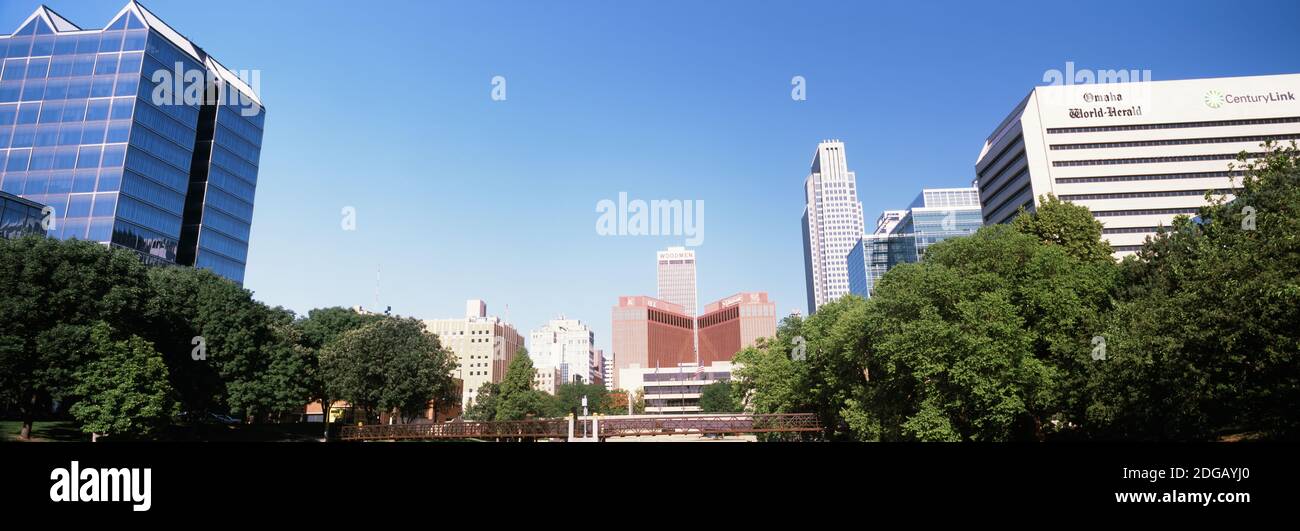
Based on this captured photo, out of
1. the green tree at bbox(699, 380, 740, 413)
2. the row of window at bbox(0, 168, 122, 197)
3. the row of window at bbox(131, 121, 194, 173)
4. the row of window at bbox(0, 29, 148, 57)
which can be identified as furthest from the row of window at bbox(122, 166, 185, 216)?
the green tree at bbox(699, 380, 740, 413)

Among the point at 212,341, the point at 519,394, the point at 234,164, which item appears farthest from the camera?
the point at 234,164

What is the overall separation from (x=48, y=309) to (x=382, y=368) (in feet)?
106

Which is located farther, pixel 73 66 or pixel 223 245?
pixel 223 245

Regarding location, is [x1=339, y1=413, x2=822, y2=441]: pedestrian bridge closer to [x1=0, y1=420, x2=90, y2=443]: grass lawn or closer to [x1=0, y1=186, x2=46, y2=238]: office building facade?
[x1=0, y1=420, x2=90, y2=443]: grass lawn

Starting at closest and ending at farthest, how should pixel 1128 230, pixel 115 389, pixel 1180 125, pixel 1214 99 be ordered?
pixel 115 389, pixel 1128 230, pixel 1214 99, pixel 1180 125

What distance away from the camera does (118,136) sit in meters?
95.6

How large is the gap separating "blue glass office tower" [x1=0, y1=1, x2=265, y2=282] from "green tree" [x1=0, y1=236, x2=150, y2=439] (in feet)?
182

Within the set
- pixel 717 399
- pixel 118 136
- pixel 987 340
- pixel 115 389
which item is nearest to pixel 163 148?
pixel 118 136

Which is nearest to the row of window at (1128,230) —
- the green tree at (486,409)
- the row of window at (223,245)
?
the green tree at (486,409)

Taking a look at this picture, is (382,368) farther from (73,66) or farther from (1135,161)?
(1135,161)

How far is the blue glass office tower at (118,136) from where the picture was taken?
94.1 metres

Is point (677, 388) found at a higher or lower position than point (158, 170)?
lower

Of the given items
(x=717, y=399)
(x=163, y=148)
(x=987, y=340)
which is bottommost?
(x=717, y=399)

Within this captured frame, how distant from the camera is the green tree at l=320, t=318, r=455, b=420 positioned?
72438 millimetres
